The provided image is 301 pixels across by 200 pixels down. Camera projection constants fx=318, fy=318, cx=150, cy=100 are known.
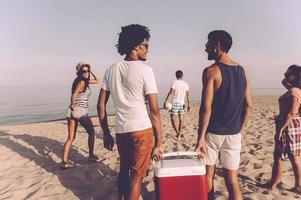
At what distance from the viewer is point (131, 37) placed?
3.21 m

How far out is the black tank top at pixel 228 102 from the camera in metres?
3.12

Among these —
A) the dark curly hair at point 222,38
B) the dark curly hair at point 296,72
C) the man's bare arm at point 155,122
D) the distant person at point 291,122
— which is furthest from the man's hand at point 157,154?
the dark curly hair at point 296,72

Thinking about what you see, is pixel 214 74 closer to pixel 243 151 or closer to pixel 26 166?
pixel 243 151

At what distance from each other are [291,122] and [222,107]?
1626mm

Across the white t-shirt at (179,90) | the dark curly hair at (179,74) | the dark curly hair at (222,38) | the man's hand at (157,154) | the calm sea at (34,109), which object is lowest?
the calm sea at (34,109)

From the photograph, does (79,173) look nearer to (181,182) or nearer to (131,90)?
(131,90)

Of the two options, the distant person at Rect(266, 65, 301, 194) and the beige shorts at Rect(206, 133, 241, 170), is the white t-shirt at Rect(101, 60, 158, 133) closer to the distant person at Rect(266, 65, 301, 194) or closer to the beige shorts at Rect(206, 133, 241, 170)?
the beige shorts at Rect(206, 133, 241, 170)

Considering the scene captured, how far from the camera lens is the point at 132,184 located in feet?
10.6

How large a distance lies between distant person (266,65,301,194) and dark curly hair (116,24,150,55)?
2.17m

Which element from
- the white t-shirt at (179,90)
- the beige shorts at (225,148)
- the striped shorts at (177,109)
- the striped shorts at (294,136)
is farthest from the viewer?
the striped shorts at (177,109)

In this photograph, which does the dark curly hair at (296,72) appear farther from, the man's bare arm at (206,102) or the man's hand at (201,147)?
the man's hand at (201,147)

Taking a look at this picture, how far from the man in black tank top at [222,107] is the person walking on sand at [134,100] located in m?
0.50

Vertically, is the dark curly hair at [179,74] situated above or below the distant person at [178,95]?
above

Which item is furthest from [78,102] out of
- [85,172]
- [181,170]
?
[181,170]
